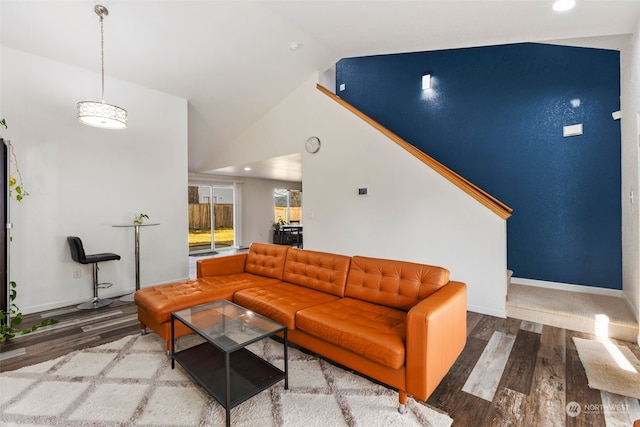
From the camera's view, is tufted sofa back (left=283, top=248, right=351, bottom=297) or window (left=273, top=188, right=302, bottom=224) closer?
tufted sofa back (left=283, top=248, right=351, bottom=297)

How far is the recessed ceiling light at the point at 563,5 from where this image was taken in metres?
2.38

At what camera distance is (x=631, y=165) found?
2.99m

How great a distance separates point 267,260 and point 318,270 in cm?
82

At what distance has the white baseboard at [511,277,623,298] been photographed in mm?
3622

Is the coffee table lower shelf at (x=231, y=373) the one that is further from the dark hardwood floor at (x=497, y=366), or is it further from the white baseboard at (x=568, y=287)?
the white baseboard at (x=568, y=287)

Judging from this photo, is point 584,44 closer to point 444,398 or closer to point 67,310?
point 444,398

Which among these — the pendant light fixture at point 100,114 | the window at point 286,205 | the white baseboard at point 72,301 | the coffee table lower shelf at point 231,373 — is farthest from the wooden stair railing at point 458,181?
the window at point 286,205

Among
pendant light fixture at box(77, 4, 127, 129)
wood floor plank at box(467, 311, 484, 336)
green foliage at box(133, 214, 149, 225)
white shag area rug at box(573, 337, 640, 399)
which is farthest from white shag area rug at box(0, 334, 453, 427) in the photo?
green foliage at box(133, 214, 149, 225)

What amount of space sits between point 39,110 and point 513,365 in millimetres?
5657

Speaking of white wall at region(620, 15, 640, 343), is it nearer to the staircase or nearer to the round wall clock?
the staircase

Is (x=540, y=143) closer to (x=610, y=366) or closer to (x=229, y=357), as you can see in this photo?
(x=610, y=366)

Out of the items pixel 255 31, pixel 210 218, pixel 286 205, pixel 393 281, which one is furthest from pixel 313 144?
pixel 286 205

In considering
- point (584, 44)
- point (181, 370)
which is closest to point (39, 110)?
point (181, 370)

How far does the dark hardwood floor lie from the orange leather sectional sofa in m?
0.21
